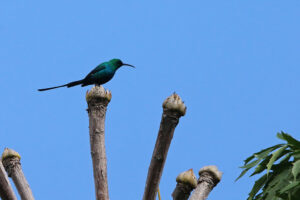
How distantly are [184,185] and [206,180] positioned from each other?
100 cm

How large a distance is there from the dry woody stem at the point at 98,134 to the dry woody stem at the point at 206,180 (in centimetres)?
133

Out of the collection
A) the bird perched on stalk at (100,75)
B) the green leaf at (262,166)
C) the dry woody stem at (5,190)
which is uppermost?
the bird perched on stalk at (100,75)

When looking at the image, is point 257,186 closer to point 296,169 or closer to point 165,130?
point 296,169

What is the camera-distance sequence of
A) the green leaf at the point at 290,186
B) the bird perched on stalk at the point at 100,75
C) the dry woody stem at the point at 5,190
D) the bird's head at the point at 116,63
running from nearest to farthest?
the green leaf at the point at 290,186, the dry woody stem at the point at 5,190, the bird perched on stalk at the point at 100,75, the bird's head at the point at 116,63

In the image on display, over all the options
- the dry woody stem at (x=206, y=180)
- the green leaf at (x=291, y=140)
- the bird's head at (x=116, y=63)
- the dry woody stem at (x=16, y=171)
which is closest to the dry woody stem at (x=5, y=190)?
the dry woody stem at (x=16, y=171)

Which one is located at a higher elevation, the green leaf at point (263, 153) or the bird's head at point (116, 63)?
the bird's head at point (116, 63)

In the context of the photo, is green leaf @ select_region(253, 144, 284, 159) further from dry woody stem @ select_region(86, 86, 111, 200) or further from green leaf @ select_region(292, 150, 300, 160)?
dry woody stem @ select_region(86, 86, 111, 200)

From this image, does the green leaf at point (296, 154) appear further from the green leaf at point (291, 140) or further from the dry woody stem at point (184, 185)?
the dry woody stem at point (184, 185)

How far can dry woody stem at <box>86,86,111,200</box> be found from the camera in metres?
5.87

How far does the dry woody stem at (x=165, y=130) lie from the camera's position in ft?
17.1

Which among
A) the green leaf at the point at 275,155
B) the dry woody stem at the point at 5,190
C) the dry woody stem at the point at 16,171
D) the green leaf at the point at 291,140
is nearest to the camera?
the dry woody stem at the point at 5,190

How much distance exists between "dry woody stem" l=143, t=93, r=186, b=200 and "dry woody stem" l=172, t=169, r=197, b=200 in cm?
41

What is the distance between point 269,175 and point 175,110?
166 cm

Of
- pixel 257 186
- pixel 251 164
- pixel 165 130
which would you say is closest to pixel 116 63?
pixel 251 164
